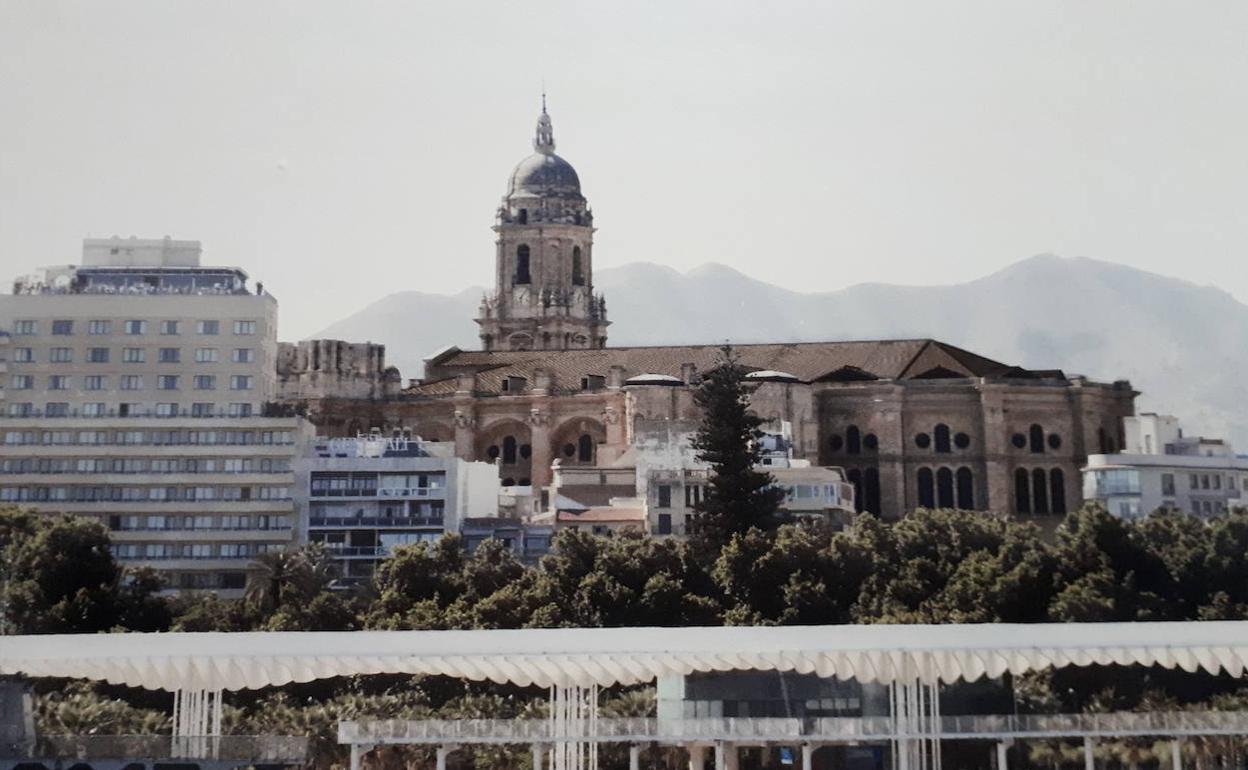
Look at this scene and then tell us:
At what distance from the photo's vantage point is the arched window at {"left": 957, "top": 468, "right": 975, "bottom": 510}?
113 m

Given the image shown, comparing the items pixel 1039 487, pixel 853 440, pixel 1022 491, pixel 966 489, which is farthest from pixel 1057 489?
pixel 853 440

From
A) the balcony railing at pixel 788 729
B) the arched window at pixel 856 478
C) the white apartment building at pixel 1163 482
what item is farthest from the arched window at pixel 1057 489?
the balcony railing at pixel 788 729

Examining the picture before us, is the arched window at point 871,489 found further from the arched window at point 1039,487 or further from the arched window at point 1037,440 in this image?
the arched window at point 1037,440

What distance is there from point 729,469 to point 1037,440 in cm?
2939

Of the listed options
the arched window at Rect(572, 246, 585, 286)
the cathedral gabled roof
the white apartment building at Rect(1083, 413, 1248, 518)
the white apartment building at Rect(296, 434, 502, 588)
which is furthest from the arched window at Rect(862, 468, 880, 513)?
the arched window at Rect(572, 246, 585, 286)

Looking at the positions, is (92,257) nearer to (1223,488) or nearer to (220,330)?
(220,330)

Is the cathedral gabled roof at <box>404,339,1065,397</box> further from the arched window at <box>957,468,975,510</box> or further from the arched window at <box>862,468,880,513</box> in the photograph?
the arched window at <box>957,468,975,510</box>

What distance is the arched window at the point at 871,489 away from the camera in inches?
4454

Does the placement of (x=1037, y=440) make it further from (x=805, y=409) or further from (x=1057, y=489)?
(x=805, y=409)

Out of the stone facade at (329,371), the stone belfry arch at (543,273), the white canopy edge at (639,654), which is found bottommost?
the white canopy edge at (639,654)

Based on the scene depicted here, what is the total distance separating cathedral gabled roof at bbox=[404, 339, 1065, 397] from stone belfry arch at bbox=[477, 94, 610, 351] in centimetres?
1112

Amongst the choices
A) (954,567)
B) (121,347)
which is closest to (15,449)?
(121,347)

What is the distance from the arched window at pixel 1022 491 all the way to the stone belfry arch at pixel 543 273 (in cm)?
3880

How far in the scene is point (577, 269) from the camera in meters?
143
